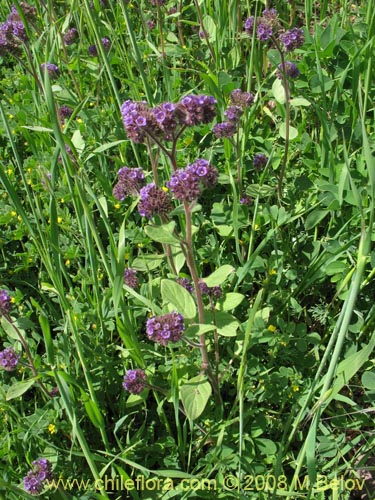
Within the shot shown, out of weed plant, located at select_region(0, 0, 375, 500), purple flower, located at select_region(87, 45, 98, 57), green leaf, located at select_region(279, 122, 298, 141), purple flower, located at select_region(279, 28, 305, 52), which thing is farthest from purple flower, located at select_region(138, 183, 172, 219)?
purple flower, located at select_region(87, 45, 98, 57)

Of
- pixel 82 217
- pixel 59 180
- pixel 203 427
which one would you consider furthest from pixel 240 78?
pixel 203 427

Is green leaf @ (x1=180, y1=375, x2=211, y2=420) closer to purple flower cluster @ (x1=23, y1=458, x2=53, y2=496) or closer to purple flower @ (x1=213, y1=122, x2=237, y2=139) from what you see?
purple flower cluster @ (x1=23, y1=458, x2=53, y2=496)

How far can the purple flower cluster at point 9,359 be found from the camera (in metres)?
2.01

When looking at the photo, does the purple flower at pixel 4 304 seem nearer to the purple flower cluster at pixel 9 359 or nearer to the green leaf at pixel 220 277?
the purple flower cluster at pixel 9 359

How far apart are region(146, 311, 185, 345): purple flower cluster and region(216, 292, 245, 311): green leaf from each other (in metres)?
0.24

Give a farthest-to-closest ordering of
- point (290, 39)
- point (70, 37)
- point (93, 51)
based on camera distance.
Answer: point (70, 37) < point (93, 51) < point (290, 39)

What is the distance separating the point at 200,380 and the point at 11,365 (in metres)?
0.72

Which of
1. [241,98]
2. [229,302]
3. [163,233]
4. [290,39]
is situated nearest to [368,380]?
[229,302]

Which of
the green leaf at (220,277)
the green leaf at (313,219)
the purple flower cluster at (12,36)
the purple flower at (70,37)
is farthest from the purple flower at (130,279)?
the purple flower at (70,37)

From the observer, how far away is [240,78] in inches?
119

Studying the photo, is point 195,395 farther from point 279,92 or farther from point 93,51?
point 93,51

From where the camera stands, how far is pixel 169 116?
60.8 inches

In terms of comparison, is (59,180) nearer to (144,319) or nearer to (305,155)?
(144,319)

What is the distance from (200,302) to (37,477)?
0.77 metres
